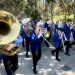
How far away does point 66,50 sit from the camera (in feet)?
34.7

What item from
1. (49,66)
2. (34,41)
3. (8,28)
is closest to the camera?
(8,28)

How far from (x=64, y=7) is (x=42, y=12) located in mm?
2493

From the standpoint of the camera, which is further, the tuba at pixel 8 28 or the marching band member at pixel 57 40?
the marching band member at pixel 57 40

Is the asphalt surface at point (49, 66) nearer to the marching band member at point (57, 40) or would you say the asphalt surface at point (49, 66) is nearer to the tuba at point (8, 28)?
the marching band member at point (57, 40)

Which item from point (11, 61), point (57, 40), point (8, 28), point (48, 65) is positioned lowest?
point (48, 65)

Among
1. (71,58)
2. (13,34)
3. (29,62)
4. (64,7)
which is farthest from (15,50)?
(64,7)

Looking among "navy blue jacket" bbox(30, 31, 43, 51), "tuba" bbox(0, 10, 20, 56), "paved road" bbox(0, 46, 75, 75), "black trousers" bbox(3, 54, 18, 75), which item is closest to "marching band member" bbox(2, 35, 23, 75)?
"black trousers" bbox(3, 54, 18, 75)

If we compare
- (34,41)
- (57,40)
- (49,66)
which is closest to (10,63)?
(34,41)

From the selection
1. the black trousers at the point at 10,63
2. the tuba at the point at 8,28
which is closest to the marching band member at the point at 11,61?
the black trousers at the point at 10,63

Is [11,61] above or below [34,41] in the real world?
below

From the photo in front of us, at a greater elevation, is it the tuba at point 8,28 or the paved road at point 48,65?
the tuba at point 8,28

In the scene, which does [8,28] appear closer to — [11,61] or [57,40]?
[11,61]

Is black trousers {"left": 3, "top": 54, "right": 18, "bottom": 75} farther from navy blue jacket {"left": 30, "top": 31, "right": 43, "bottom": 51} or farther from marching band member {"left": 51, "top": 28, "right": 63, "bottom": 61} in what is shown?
marching band member {"left": 51, "top": 28, "right": 63, "bottom": 61}

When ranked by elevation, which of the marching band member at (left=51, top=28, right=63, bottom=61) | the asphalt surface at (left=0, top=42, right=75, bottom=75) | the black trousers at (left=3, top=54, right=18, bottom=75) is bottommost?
the asphalt surface at (left=0, top=42, right=75, bottom=75)
